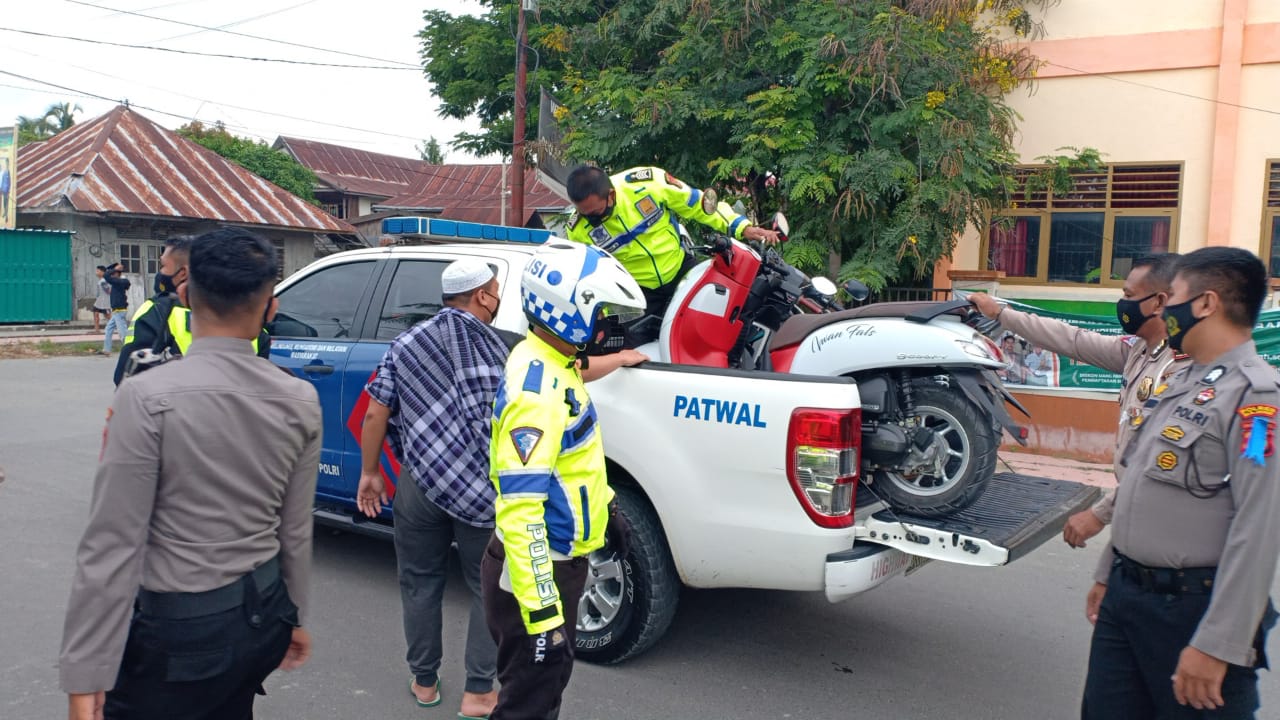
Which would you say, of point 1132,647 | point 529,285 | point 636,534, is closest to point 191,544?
point 529,285

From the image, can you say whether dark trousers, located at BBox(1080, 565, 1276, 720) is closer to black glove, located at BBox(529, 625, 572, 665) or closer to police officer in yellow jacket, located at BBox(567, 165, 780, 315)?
black glove, located at BBox(529, 625, 572, 665)

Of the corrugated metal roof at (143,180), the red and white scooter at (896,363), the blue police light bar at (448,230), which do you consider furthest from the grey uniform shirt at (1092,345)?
the corrugated metal roof at (143,180)

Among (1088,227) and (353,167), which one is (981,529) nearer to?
(1088,227)

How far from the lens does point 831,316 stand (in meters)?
4.73

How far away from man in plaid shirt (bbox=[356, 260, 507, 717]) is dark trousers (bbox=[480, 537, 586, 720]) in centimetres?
90

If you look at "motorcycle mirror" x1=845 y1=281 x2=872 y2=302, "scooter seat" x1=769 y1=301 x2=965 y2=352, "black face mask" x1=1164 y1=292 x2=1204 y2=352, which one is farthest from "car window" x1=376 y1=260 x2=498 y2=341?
"black face mask" x1=1164 y1=292 x2=1204 y2=352

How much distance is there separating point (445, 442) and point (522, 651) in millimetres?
1230

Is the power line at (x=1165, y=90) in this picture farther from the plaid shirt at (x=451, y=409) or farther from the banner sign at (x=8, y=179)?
the banner sign at (x=8, y=179)

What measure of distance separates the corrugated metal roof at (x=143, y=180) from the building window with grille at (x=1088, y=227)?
2023cm

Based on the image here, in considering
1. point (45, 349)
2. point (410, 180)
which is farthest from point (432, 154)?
point (45, 349)

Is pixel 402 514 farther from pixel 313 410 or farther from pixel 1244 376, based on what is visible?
pixel 1244 376

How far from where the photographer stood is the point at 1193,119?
10836 mm

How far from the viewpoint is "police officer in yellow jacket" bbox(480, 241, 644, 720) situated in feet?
8.25

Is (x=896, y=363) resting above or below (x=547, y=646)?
above
